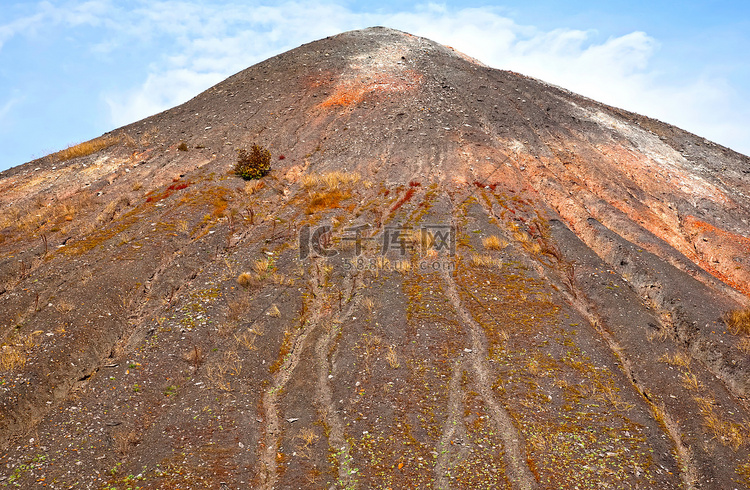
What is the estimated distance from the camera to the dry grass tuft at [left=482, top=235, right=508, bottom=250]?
20.6 m

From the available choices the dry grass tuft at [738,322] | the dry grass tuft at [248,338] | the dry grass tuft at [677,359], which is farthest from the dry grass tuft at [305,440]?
the dry grass tuft at [738,322]

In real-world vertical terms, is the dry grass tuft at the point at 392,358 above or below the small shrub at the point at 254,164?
below

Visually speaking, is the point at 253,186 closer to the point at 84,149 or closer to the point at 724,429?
the point at 84,149

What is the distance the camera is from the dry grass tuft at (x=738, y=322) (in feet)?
51.4

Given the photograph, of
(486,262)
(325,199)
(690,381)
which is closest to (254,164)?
(325,199)

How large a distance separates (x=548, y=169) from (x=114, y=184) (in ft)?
82.3

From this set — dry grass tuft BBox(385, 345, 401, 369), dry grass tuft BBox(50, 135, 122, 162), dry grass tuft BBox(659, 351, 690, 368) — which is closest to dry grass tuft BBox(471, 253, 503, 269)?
dry grass tuft BBox(385, 345, 401, 369)

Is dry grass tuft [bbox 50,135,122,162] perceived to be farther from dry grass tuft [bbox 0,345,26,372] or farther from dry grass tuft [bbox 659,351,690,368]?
dry grass tuft [bbox 659,351,690,368]

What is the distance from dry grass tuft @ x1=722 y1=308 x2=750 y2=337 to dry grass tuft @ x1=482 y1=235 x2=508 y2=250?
8238 mm

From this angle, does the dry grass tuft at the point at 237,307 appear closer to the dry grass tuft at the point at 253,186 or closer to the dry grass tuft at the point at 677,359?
the dry grass tuft at the point at 253,186

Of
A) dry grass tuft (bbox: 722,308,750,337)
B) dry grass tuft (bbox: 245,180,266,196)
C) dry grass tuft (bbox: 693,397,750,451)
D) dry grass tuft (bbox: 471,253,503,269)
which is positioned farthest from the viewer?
dry grass tuft (bbox: 245,180,266,196)

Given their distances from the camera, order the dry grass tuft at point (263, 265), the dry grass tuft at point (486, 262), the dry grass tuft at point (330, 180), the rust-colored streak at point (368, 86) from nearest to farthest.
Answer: the dry grass tuft at point (263, 265)
the dry grass tuft at point (486, 262)
the dry grass tuft at point (330, 180)
the rust-colored streak at point (368, 86)

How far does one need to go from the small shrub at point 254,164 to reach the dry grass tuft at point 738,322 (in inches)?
885

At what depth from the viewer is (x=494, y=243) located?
20.6 m
